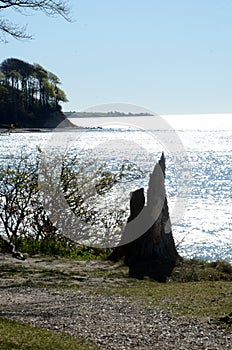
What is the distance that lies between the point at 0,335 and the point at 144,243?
8.58 meters

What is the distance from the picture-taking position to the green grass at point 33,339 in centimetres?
767

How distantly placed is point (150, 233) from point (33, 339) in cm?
846

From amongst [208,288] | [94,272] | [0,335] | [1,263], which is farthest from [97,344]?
[1,263]

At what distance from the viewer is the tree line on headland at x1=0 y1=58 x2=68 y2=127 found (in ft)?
180

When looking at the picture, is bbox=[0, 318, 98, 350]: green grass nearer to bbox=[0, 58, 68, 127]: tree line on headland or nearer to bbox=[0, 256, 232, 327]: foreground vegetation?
bbox=[0, 256, 232, 327]: foreground vegetation

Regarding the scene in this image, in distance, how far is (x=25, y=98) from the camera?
234ft

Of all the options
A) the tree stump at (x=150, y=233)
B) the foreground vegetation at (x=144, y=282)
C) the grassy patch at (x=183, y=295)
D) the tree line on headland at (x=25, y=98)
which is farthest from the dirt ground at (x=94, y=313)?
the tree line on headland at (x=25, y=98)

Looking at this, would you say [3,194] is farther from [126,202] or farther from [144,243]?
[144,243]

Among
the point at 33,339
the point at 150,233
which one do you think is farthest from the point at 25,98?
the point at 33,339

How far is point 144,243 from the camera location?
1630 centimetres

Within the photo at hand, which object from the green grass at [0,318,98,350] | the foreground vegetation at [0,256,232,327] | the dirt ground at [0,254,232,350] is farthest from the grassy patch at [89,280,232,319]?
the green grass at [0,318,98,350]

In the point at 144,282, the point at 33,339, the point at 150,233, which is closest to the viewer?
the point at 33,339

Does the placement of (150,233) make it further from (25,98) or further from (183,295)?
(25,98)

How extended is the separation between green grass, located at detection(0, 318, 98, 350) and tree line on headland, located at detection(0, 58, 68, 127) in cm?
3603
